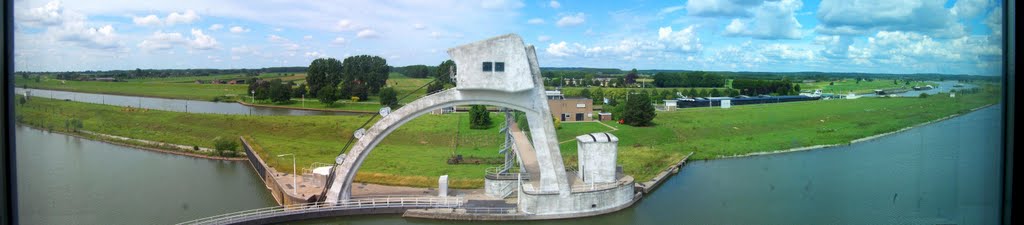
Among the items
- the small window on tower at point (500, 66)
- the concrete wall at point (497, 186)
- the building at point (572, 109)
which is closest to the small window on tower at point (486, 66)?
the small window on tower at point (500, 66)

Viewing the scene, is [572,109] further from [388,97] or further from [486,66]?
[486,66]

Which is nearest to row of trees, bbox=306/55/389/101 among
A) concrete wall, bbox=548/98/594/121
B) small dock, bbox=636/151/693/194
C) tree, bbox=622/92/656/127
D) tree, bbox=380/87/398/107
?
tree, bbox=380/87/398/107

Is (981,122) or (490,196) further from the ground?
(981,122)

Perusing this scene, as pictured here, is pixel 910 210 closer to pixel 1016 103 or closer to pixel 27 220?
pixel 1016 103

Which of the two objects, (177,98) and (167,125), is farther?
(177,98)

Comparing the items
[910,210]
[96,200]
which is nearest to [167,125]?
[96,200]

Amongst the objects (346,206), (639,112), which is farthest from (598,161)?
(639,112)
